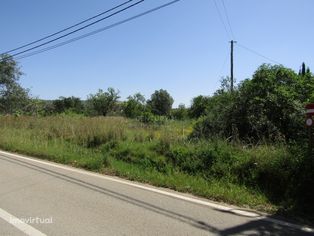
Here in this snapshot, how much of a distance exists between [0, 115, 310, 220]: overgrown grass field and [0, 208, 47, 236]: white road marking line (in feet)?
12.0

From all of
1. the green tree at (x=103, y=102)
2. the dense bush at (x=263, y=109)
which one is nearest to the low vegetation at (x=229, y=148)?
the dense bush at (x=263, y=109)

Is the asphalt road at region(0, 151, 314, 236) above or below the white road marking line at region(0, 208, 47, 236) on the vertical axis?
above

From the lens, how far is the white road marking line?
539 centimetres

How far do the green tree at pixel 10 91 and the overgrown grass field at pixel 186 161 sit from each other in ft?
104

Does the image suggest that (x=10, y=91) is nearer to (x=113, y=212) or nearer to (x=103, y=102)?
(x=103, y=102)

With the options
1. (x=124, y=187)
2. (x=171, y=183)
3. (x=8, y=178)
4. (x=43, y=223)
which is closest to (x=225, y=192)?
(x=171, y=183)

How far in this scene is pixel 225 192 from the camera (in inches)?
313

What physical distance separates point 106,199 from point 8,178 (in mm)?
3407

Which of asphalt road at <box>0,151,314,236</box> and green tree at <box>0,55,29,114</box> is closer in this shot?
asphalt road at <box>0,151,314,236</box>

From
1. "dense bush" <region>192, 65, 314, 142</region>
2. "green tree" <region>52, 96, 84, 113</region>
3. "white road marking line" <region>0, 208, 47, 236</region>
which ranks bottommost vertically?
"white road marking line" <region>0, 208, 47, 236</region>

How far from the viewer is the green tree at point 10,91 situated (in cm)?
4581

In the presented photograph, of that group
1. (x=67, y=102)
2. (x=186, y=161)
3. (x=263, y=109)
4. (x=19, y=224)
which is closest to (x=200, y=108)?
(x=263, y=109)

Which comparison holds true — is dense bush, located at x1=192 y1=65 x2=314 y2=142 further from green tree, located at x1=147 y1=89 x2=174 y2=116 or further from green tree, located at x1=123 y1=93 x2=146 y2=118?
green tree, located at x1=147 y1=89 x2=174 y2=116

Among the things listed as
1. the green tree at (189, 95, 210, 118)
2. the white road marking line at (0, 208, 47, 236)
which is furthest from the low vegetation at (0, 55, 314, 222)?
the white road marking line at (0, 208, 47, 236)
